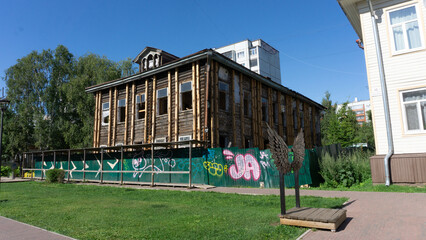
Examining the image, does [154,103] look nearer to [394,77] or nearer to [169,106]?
[169,106]

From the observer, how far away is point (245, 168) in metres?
14.0

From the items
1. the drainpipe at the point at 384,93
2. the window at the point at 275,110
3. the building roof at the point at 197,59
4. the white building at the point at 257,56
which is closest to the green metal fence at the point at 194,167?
the drainpipe at the point at 384,93

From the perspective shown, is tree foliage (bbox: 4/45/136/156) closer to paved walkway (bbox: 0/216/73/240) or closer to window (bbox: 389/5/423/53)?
paved walkway (bbox: 0/216/73/240)

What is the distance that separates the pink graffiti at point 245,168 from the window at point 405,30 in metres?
7.85

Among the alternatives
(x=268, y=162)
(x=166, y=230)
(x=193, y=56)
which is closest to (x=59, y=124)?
(x=193, y=56)

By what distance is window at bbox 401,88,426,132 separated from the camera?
10.8 metres

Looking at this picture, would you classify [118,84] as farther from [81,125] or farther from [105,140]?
[81,125]

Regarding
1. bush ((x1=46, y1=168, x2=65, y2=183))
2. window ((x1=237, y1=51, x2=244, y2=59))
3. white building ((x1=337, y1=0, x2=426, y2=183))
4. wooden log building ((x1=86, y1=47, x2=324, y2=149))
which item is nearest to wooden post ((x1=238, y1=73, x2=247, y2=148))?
wooden log building ((x1=86, y1=47, x2=324, y2=149))

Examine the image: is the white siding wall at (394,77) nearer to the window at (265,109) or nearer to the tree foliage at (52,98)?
the window at (265,109)

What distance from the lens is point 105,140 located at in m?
22.7

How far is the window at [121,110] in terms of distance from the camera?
2211cm

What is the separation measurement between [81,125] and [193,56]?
25.2 meters

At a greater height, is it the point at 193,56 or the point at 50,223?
the point at 193,56

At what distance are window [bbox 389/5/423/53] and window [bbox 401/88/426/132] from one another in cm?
187
